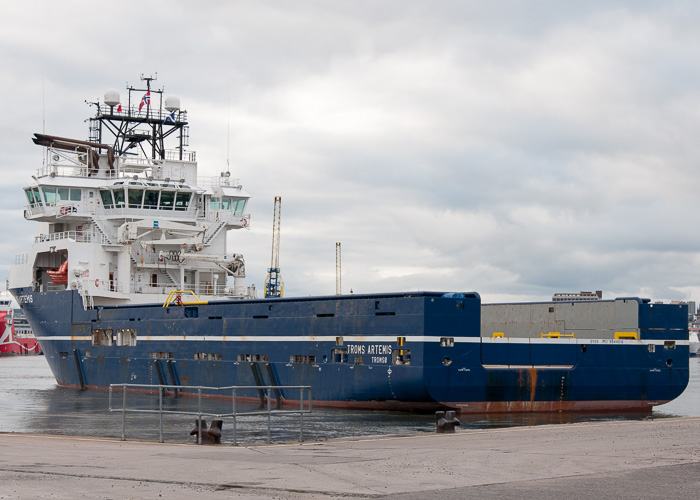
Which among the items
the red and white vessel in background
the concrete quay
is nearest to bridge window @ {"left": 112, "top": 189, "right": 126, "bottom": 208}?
the concrete quay

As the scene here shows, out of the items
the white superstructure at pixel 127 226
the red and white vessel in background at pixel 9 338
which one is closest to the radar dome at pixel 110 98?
the white superstructure at pixel 127 226

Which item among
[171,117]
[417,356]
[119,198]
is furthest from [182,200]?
[417,356]

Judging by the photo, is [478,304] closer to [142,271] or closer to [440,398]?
[440,398]

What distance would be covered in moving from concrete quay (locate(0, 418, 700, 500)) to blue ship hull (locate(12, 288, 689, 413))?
8.83 m

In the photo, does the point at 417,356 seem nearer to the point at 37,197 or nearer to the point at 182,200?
the point at 182,200

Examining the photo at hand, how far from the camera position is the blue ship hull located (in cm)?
2570

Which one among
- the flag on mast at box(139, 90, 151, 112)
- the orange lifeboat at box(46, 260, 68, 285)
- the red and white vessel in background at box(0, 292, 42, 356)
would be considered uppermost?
the flag on mast at box(139, 90, 151, 112)

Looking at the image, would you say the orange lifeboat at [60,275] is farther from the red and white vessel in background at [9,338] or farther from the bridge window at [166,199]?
the red and white vessel in background at [9,338]

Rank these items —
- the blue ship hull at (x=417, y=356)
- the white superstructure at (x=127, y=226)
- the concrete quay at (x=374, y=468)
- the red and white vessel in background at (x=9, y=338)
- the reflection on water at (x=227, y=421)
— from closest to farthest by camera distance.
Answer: the concrete quay at (x=374, y=468) < the reflection on water at (x=227, y=421) < the blue ship hull at (x=417, y=356) < the white superstructure at (x=127, y=226) < the red and white vessel in background at (x=9, y=338)

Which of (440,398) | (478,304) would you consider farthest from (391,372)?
(478,304)

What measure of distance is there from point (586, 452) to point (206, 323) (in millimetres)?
20407

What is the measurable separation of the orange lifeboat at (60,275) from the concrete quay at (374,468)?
22464 mm

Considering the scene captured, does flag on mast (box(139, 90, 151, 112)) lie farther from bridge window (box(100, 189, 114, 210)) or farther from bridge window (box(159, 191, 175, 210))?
bridge window (box(159, 191, 175, 210))

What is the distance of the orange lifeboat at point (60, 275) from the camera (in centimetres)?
3832
